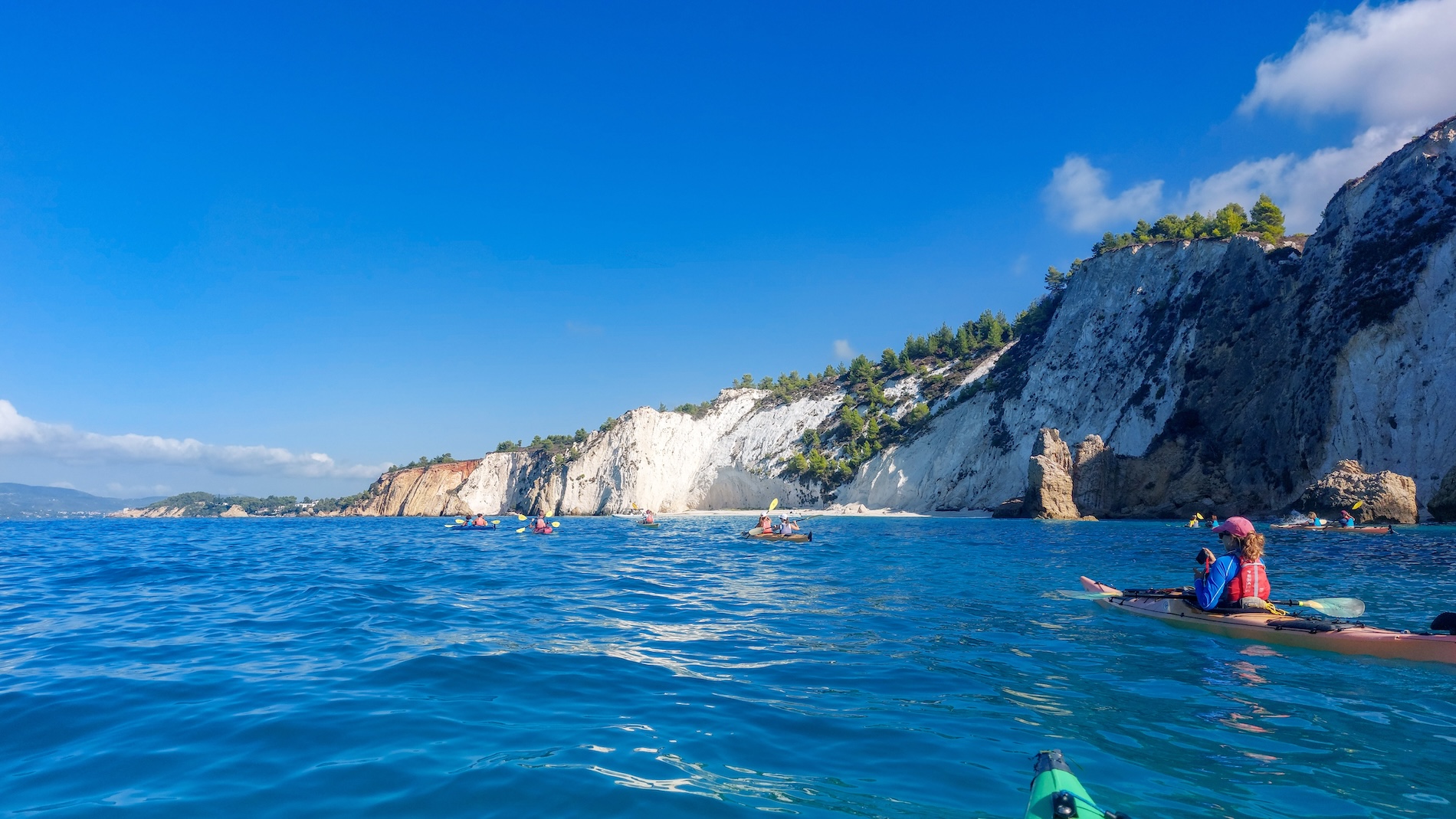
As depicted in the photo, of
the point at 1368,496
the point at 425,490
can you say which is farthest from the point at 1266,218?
the point at 425,490

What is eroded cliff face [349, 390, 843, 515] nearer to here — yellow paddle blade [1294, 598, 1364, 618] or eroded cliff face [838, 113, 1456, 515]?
eroded cliff face [838, 113, 1456, 515]

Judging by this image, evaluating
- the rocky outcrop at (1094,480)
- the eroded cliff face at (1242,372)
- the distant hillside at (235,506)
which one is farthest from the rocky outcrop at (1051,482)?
the distant hillside at (235,506)

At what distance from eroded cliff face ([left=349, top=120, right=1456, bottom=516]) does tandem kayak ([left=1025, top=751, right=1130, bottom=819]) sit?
1768 inches

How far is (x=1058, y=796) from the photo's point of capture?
3.80 metres

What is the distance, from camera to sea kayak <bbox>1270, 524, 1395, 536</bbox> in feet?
98.8

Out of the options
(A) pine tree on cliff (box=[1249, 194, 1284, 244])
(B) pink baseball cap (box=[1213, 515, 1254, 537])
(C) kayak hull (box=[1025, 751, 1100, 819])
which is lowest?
(C) kayak hull (box=[1025, 751, 1100, 819])

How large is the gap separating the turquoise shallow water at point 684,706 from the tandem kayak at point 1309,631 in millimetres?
285

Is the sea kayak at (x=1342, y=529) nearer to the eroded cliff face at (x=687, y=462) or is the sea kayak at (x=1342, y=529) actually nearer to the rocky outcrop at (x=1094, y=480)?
the rocky outcrop at (x=1094, y=480)

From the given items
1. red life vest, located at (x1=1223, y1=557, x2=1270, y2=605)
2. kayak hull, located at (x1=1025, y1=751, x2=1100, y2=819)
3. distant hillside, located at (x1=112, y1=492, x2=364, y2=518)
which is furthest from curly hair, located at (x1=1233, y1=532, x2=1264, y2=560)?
distant hillside, located at (x1=112, y1=492, x2=364, y2=518)

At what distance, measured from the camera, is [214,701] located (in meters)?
7.28

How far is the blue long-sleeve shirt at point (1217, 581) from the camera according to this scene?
11602 millimetres

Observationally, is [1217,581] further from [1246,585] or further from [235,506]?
[235,506]

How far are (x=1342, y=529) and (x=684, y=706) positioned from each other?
124 feet

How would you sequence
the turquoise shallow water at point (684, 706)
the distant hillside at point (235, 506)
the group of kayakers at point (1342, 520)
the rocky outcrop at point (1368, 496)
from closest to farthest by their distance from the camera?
1. the turquoise shallow water at point (684, 706)
2. the group of kayakers at point (1342, 520)
3. the rocky outcrop at point (1368, 496)
4. the distant hillside at point (235, 506)
